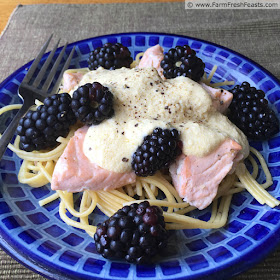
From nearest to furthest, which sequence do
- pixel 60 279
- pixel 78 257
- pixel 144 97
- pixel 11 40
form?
pixel 60 279 < pixel 78 257 < pixel 144 97 < pixel 11 40

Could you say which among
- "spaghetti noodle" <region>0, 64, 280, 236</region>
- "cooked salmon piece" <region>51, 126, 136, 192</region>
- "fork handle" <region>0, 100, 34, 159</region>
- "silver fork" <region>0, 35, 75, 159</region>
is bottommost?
"spaghetti noodle" <region>0, 64, 280, 236</region>

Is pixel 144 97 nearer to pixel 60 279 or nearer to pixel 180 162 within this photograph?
pixel 180 162

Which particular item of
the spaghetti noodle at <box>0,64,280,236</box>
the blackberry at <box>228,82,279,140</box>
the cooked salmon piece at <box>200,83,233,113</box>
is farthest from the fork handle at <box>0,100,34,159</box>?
the blackberry at <box>228,82,279,140</box>

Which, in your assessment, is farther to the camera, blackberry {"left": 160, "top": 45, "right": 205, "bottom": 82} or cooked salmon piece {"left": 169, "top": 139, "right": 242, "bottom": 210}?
blackberry {"left": 160, "top": 45, "right": 205, "bottom": 82}

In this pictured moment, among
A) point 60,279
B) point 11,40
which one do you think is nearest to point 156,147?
point 60,279

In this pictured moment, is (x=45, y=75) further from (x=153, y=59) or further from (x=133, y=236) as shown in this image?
(x=133, y=236)

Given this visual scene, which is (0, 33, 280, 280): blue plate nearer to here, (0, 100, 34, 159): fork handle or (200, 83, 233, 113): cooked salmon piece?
(0, 100, 34, 159): fork handle
